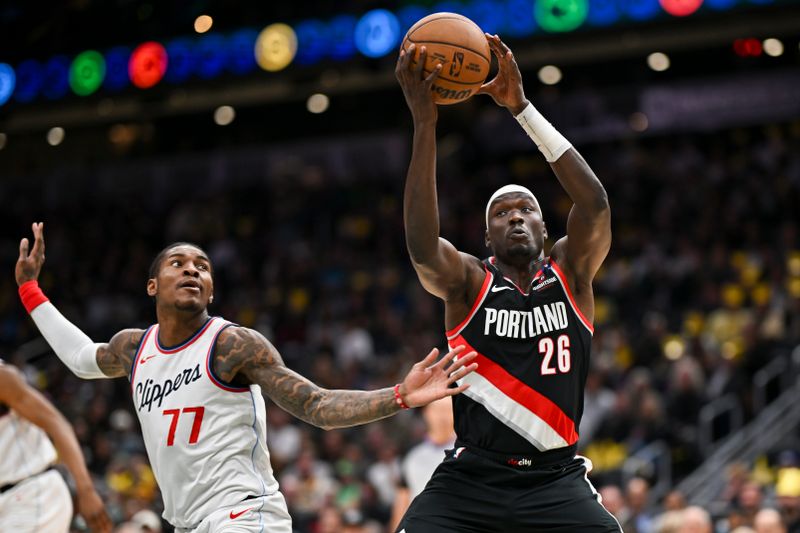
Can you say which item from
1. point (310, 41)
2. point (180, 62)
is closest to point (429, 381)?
point (310, 41)

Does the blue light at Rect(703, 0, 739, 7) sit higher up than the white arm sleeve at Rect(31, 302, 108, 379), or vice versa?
the blue light at Rect(703, 0, 739, 7)

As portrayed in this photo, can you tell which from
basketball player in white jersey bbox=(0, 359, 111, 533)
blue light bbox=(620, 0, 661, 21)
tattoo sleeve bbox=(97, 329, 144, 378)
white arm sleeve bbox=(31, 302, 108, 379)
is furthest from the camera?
blue light bbox=(620, 0, 661, 21)

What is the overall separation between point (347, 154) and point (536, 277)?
61.0 feet

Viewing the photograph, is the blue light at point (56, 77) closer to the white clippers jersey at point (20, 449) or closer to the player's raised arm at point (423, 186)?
the white clippers jersey at point (20, 449)

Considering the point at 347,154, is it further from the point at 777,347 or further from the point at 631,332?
the point at 777,347

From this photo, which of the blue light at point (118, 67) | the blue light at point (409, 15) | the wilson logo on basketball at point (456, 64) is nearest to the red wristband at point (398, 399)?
the wilson logo on basketball at point (456, 64)

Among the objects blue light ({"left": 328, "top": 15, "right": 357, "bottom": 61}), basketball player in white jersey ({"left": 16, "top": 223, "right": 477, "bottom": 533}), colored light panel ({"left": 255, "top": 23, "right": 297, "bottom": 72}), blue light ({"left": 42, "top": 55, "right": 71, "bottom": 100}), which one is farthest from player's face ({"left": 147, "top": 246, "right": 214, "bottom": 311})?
blue light ({"left": 42, "top": 55, "right": 71, "bottom": 100})

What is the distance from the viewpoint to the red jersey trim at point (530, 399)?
5.48 m

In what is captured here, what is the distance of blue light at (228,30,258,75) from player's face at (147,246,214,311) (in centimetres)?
1280

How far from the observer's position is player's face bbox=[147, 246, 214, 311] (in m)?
5.75

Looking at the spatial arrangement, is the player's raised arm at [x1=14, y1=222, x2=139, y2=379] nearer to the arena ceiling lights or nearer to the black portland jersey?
the black portland jersey

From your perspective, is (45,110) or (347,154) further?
(347,154)

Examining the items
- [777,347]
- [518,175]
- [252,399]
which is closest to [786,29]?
[777,347]

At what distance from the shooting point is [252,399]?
5.58m
